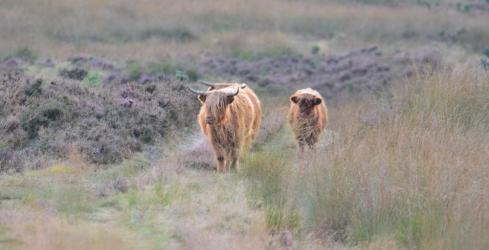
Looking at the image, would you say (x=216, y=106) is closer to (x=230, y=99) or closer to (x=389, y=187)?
(x=230, y=99)

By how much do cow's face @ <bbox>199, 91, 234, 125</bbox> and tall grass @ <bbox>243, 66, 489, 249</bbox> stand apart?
162 cm

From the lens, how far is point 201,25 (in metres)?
34.6

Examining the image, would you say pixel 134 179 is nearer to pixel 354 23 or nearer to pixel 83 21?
pixel 83 21

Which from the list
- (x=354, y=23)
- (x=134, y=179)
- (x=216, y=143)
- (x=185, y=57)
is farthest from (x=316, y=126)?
(x=354, y=23)

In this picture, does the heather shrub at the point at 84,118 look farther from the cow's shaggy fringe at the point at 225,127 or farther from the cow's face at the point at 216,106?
the cow's face at the point at 216,106

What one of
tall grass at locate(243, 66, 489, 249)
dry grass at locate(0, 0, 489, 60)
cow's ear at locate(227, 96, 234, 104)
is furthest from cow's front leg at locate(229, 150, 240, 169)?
dry grass at locate(0, 0, 489, 60)

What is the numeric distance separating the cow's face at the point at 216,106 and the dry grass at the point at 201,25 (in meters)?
17.1

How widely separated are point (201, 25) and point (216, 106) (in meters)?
23.5

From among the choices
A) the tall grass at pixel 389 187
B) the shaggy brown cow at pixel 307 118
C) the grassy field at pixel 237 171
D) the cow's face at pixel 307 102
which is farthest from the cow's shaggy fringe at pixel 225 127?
the tall grass at pixel 389 187

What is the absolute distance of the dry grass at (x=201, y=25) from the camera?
99.9 feet

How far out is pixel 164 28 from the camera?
33438 mm

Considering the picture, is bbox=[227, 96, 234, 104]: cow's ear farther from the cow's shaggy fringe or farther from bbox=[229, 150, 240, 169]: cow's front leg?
bbox=[229, 150, 240, 169]: cow's front leg

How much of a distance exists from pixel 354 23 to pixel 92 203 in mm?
28744

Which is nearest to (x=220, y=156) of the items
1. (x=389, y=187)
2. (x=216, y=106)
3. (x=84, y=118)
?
(x=216, y=106)
